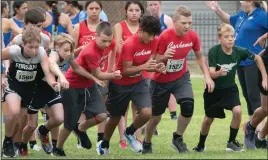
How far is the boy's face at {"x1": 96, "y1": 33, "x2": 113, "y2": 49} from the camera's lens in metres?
10.9

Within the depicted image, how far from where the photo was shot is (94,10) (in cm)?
1238

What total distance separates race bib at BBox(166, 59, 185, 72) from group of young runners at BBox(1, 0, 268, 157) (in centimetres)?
1

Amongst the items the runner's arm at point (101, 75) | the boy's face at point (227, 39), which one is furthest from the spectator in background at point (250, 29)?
the runner's arm at point (101, 75)

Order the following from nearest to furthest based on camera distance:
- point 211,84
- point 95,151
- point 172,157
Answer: point 172,157 → point 211,84 → point 95,151

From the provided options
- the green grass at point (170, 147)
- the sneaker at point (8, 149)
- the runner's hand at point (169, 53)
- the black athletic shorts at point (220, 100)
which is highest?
the runner's hand at point (169, 53)

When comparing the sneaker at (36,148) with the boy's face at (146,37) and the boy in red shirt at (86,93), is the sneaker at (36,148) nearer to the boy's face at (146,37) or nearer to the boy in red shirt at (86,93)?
the boy in red shirt at (86,93)

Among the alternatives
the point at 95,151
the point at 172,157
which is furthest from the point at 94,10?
the point at 172,157

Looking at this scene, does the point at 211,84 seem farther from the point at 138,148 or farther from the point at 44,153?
the point at 44,153

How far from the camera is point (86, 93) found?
1105cm

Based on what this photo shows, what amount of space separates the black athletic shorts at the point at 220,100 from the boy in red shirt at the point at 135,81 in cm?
83

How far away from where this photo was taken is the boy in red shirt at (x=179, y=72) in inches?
432

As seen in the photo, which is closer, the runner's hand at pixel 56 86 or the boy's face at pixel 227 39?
the runner's hand at pixel 56 86

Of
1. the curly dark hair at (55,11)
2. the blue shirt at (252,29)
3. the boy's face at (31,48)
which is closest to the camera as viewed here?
the boy's face at (31,48)

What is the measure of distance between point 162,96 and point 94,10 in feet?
6.19
